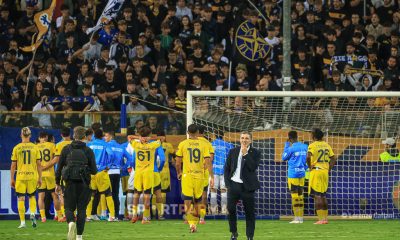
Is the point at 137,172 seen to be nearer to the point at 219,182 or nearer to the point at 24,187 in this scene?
the point at 219,182

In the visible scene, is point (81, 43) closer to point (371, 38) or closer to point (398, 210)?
point (371, 38)

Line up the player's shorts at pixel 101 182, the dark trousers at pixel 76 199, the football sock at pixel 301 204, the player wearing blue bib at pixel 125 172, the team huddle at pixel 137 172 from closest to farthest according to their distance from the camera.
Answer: the dark trousers at pixel 76 199 < the team huddle at pixel 137 172 < the football sock at pixel 301 204 < the player's shorts at pixel 101 182 < the player wearing blue bib at pixel 125 172

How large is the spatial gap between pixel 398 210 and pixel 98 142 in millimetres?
6857

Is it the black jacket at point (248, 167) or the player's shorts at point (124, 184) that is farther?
the player's shorts at point (124, 184)

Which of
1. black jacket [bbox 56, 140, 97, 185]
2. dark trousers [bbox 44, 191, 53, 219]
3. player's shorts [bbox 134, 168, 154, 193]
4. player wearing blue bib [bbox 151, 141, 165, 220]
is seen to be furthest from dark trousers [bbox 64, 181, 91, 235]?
dark trousers [bbox 44, 191, 53, 219]

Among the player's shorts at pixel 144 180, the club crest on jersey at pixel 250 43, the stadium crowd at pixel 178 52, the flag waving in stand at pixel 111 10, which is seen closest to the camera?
the player's shorts at pixel 144 180

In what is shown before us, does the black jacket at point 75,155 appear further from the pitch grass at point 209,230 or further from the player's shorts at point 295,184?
the player's shorts at point 295,184

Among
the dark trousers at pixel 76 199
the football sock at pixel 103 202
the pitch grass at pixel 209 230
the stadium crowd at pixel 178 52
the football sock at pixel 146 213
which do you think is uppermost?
the stadium crowd at pixel 178 52

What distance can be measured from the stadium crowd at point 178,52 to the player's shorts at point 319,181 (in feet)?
10.9

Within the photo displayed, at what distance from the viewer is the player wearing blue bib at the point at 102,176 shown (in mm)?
25672

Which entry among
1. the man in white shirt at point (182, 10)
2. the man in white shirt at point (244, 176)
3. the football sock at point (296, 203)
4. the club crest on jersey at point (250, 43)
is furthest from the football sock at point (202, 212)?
the man in white shirt at point (182, 10)

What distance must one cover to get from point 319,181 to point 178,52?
6.07 metres

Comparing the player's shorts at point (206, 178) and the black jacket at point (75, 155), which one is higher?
the black jacket at point (75, 155)

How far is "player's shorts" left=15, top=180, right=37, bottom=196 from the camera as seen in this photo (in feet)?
81.6
